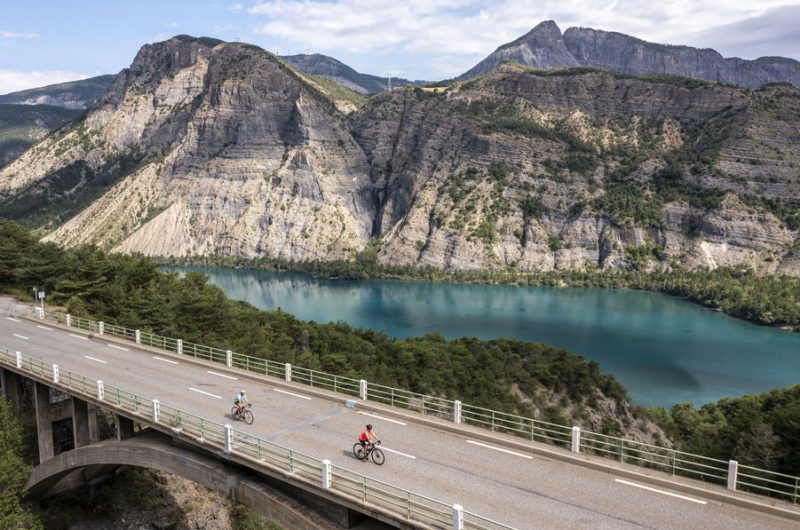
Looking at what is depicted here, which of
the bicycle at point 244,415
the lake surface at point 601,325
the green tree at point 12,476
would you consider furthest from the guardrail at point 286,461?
the lake surface at point 601,325

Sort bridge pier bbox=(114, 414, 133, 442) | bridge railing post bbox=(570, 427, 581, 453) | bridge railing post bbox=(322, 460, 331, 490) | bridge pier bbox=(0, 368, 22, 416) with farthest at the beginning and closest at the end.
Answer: bridge pier bbox=(0, 368, 22, 416) < bridge pier bbox=(114, 414, 133, 442) < bridge railing post bbox=(570, 427, 581, 453) < bridge railing post bbox=(322, 460, 331, 490)

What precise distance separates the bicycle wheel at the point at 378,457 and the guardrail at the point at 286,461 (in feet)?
4.37

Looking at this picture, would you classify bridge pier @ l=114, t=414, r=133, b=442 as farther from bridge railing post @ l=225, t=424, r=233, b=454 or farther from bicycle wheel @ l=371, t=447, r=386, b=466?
bicycle wheel @ l=371, t=447, r=386, b=466

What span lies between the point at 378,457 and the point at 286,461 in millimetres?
3247

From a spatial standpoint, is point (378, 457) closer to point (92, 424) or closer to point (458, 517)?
point (458, 517)

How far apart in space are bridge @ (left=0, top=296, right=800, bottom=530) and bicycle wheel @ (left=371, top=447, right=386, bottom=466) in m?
0.24

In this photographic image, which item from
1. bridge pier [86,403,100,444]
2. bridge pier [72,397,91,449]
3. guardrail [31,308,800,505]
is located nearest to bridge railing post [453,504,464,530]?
guardrail [31,308,800,505]

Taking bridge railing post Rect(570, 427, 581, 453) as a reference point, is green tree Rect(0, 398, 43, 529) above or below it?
below

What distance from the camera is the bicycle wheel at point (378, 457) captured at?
67.9 ft

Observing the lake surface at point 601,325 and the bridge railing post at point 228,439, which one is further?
the lake surface at point 601,325

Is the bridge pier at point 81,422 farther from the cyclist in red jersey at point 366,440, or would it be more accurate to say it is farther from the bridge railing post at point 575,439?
the bridge railing post at point 575,439

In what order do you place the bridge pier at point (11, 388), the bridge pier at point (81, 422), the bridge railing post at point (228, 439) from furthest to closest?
the bridge pier at point (11, 388) → the bridge pier at point (81, 422) → the bridge railing post at point (228, 439)

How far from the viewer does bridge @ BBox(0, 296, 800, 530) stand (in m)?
17.3

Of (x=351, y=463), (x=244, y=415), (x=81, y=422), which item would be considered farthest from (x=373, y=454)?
(x=81, y=422)
